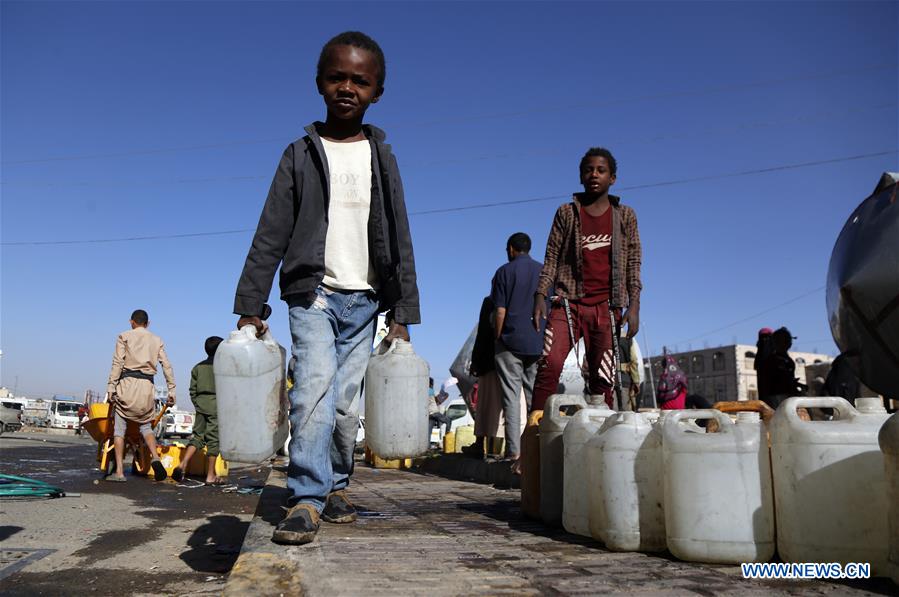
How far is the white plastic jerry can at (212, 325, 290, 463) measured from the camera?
302 cm

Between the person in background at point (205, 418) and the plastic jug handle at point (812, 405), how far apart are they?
737 centimetres

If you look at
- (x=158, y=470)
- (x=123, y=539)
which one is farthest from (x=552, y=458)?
(x=158, y=470)

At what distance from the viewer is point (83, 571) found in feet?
12.8

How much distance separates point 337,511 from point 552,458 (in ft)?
3.62

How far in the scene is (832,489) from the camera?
92.5 inches

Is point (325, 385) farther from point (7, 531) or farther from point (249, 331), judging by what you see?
point (7, 531)

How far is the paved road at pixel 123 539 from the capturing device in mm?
3689

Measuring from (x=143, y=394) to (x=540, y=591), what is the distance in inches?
310

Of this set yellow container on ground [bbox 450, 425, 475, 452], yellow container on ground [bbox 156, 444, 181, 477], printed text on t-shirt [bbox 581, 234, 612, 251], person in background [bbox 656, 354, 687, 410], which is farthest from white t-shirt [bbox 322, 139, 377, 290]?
person in background [bbox 656, 354, 687, 410]

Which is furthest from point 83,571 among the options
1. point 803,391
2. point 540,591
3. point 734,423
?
point 803,391

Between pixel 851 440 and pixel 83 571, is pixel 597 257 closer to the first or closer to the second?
pixel 851 440

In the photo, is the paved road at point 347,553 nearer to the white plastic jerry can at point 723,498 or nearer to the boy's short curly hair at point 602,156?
the white plastic jerry can at point 723,498

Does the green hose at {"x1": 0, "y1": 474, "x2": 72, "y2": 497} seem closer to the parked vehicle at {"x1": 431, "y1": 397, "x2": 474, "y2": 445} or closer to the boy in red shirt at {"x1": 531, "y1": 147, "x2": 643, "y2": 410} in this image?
the boy in red shirt at {"x1": 531, "y1": 147, "x2": 643, "y2": 410}

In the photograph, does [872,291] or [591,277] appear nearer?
[872,291]
